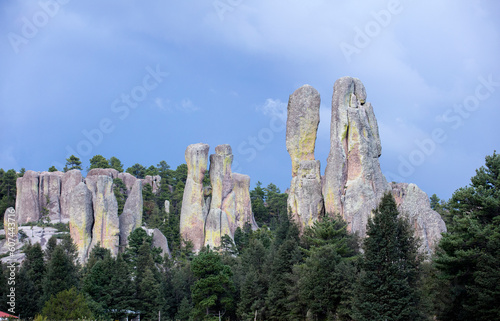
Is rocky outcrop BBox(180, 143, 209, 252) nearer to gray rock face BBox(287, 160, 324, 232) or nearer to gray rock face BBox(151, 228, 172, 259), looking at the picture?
gray rock face BBox(151, 228, 172, 259)

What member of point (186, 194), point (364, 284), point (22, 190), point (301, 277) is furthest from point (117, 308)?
point (22, 190)

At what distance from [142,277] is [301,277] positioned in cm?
1073

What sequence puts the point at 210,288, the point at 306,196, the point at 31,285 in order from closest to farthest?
the point at 31,285 → the point at 210,288 → the point at 306,196

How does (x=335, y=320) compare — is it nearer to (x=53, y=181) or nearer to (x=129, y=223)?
(x=129, y=223)

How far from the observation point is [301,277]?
2347cm

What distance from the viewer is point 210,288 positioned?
28.8m

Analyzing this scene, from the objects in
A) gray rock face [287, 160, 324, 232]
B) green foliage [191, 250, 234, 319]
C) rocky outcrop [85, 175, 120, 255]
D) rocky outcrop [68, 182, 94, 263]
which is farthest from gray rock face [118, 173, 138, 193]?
green foliage [191, 250, 234, 319]

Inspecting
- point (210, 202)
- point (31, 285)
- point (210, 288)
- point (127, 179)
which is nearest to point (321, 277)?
point (210, 288)

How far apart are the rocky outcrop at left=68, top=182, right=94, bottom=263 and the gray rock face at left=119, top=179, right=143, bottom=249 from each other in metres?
2.34

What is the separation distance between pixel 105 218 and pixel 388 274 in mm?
28724

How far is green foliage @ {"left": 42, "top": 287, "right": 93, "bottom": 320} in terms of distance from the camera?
22.4m

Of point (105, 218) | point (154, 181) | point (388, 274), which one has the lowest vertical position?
point (388, 274)

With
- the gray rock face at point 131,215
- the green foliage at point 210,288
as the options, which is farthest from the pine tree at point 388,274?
the gray rock face at point 131,215

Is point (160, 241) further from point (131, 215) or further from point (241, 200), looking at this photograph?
point (241, 200)
